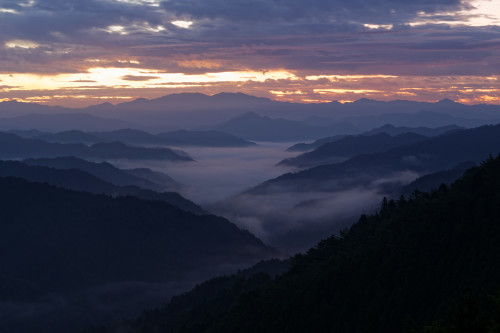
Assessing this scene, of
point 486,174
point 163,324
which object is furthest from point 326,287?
point 163,324

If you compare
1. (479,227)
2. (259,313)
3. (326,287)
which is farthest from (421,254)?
(259,313)

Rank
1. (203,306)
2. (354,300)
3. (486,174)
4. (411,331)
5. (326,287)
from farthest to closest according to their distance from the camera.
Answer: (203,306)
(486,174)
(326,287)
(354,300)
(411,331)

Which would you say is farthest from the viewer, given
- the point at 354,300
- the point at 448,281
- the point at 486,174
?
the point at 486,174

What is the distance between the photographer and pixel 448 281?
8706 centimetres

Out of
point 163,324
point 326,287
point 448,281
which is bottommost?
point 163,324

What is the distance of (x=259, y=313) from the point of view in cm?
11244

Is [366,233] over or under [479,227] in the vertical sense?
under

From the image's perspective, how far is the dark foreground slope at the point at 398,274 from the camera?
8500 centimetres

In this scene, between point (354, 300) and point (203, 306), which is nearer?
point (354, 300)

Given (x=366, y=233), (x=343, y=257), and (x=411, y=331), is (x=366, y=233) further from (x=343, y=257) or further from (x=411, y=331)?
(x=411, y=331)

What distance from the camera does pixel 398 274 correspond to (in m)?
95.2

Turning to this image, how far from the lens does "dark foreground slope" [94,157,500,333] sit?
85.0 meters

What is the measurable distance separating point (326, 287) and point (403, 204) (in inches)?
1530

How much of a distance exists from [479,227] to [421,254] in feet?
34.4
